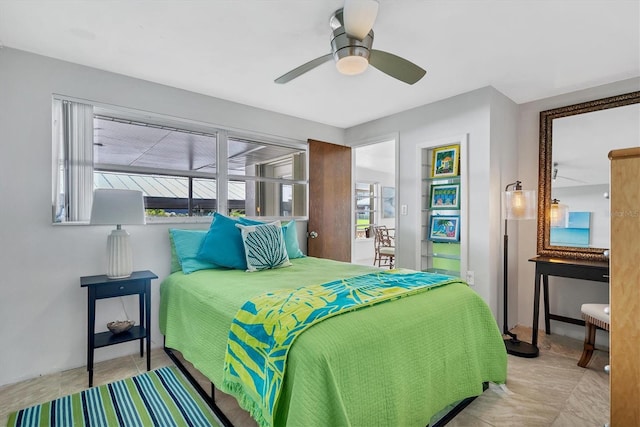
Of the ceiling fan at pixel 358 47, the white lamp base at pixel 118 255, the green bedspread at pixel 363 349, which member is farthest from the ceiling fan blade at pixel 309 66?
the white lamp base at pixel 118 255

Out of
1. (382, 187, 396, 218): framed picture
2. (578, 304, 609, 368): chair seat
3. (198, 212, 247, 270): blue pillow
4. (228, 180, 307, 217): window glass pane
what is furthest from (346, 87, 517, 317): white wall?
(382, 187, 396, 218): framed picture

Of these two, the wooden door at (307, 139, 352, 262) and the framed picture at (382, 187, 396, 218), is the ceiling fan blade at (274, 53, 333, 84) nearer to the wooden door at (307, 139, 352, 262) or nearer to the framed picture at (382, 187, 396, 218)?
the wooden door at (307, 139, 352, 262)

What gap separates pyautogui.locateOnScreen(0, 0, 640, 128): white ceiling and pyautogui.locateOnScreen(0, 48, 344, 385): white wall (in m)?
0.18

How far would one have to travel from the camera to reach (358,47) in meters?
1.85

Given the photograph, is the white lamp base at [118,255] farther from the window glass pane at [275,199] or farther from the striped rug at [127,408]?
the window glass pane at [275,199]

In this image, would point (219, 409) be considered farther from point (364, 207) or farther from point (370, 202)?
point (370, 202)

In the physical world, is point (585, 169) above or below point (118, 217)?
above

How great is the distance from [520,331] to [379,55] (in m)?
3.01

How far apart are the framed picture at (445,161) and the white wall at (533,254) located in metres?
0.71

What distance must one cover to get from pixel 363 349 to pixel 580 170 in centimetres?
295

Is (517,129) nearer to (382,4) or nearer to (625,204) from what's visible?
(382,4)

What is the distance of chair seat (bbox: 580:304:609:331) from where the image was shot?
225 centimetres

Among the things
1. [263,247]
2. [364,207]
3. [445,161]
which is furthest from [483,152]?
[364,207]

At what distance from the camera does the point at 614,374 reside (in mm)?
1187
